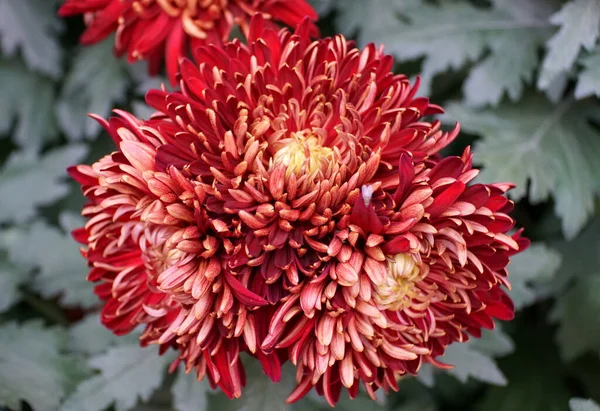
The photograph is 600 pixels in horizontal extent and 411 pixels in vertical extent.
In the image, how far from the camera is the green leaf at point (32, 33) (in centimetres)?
127

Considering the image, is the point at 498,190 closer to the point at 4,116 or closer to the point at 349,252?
the point at 349,252

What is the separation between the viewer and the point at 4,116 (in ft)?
4.41

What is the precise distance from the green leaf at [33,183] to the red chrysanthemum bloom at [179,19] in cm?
38

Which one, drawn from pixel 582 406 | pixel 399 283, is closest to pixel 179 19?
pixel 399 283

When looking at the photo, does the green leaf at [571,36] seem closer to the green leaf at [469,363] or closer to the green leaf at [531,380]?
the green leaf at [469,363]

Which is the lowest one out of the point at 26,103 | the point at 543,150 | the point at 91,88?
the point at 26,103

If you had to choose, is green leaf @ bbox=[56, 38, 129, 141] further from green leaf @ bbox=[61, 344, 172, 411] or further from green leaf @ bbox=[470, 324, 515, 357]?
green leaf @ bbox=[470, 324, 515, 357]

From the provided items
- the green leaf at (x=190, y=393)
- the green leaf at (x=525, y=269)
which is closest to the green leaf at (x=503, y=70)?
the green leaf at (x=525, y=269)

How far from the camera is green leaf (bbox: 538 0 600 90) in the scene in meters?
0.99

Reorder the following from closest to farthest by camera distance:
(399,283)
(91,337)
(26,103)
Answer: (399,283) → (91,337) → (26,103)

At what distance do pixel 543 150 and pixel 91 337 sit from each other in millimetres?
883

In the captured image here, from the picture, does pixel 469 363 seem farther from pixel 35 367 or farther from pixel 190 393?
pixel 35 367

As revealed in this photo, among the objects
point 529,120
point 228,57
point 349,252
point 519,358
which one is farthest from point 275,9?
point 519,358

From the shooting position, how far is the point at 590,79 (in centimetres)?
99
